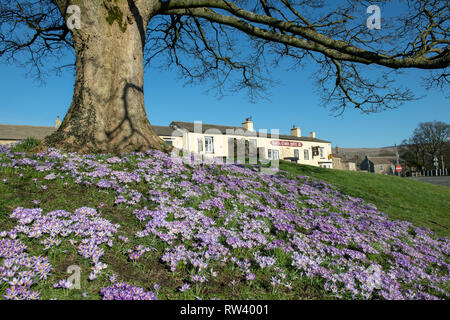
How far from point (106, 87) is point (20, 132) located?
41221 millimetres

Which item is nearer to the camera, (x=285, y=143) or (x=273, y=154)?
(x=273, y=154)

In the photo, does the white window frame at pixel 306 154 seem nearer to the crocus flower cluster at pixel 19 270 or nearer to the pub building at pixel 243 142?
the pub building at pixel 243 142

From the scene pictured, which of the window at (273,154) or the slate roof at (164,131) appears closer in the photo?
the slate roof at (164,131)

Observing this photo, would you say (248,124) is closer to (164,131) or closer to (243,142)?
(243,142)

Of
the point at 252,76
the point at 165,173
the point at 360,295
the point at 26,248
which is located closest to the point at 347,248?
the point at 360,295

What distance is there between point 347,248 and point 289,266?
5.45 feet

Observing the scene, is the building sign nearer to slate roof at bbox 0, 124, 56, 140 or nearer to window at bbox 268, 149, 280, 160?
window at bbox 268, 149, 280, 160

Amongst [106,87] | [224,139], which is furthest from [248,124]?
[106,87]

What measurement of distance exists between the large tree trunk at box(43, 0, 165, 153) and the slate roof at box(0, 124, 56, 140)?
3636 centimetres

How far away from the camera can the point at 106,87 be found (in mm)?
7055

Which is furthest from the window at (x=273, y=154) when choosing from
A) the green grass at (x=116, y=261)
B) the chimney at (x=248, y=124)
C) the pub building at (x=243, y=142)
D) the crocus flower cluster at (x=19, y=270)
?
the crocus flower cluster at (x=19, y=270)

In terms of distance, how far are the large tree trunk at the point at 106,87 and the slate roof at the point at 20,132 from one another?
1432 inches

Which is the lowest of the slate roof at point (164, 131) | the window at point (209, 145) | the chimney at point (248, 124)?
the window at point (209, 145)

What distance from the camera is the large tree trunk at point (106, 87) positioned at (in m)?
6.68
